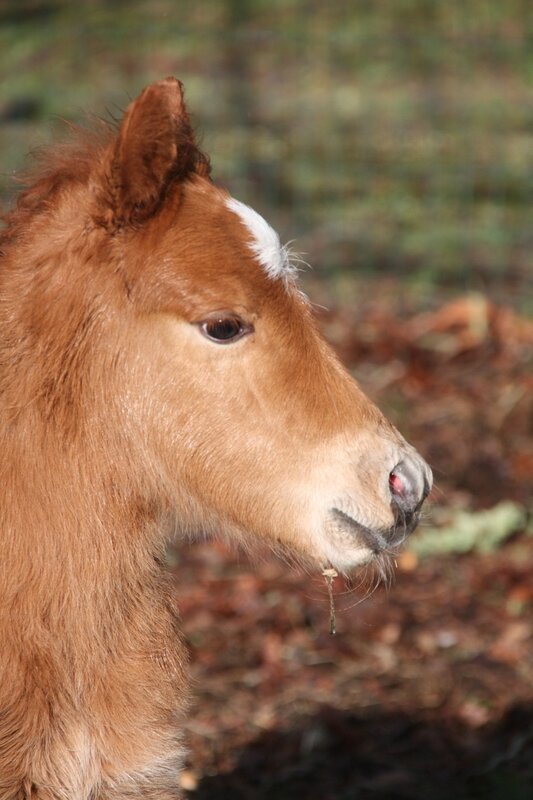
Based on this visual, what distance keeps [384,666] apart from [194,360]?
269 centimetres

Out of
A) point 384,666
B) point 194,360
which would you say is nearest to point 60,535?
point 194,360

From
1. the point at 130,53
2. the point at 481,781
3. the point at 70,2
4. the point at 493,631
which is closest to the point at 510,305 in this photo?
the point at 493,631

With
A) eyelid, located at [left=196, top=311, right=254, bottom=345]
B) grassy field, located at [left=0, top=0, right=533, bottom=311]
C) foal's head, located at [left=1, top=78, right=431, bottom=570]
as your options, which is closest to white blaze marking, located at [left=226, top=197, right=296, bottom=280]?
foal's head, located at [left=1, top=78, right=431, bottom=570]

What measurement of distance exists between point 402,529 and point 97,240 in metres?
1.13

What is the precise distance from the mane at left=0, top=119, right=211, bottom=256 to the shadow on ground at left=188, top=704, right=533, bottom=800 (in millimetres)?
2402

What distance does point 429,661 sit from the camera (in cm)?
554

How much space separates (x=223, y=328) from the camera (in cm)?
323

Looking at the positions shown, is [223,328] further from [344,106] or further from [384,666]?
[344,106]

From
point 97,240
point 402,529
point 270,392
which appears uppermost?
point 97,240

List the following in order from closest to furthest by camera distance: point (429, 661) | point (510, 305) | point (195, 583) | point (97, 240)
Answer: point (97, 240)
point (429, 661)
point (195, 583)
point (510, 305)

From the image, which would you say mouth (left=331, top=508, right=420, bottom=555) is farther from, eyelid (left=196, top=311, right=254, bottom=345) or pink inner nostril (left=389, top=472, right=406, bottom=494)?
eyelid (left=196, top=311, right=254, bottom=345)

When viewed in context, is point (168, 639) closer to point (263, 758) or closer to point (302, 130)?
point (263, 758)

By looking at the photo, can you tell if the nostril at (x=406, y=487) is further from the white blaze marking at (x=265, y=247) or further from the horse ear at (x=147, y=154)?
the horse ear at (x=147, y=154)

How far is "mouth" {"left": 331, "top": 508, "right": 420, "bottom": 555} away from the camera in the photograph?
3332mm
